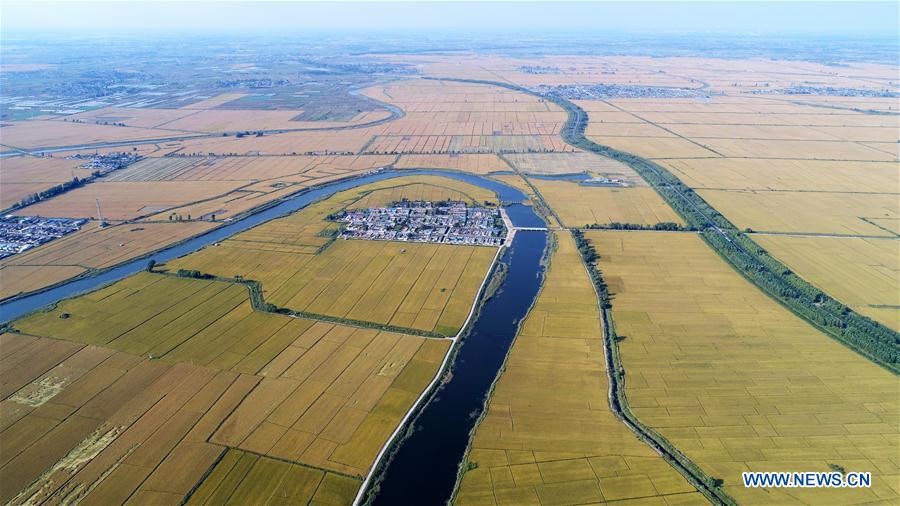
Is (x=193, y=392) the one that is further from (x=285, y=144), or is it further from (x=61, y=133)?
(x=61, y=133)

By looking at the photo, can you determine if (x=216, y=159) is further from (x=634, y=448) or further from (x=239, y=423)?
(x=634, y=448)

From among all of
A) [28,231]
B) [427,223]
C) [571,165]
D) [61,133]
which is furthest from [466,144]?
[61,133]

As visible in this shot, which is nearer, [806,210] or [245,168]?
[806,210]

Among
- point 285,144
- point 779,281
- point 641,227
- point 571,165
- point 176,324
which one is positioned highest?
point 285,144

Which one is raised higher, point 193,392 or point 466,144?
point 466,144

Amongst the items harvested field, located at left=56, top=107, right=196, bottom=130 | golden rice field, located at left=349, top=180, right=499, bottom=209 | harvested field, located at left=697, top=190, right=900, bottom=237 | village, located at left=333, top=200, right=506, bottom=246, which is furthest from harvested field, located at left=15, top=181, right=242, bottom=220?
harvested field, located at left=697, top=190, right=900, bottom=237

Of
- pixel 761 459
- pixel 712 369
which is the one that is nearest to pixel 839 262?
pixel 712 369
